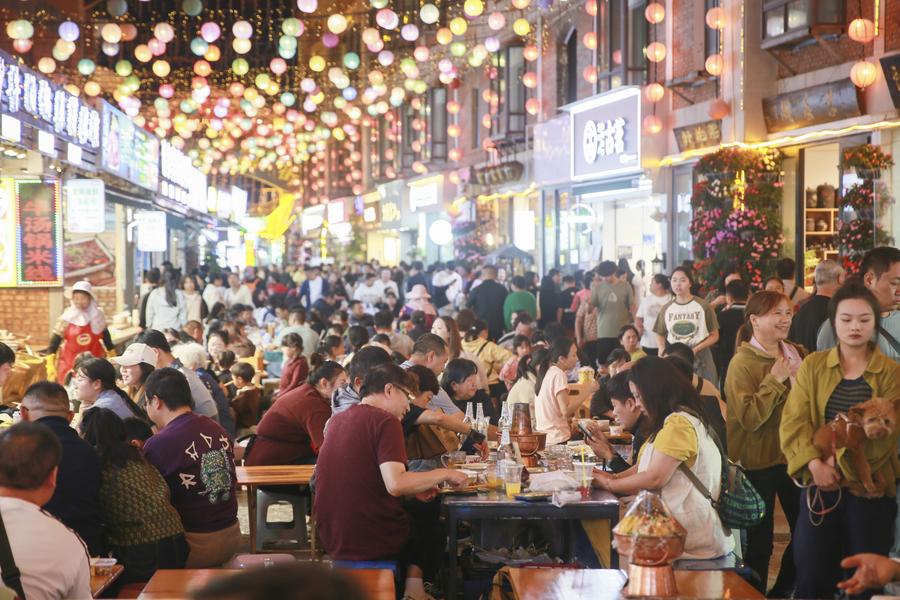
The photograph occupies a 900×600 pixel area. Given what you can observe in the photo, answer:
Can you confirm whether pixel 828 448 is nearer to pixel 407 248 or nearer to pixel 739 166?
pixel 739 166

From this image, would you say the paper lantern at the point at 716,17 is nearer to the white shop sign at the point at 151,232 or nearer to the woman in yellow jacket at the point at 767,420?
the woman in yellow jacket at the point at 767,420

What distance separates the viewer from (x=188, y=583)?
5418mm

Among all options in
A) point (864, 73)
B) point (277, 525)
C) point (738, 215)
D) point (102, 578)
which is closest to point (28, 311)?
point (277, 525)

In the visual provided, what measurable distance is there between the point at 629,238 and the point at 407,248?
23970mm

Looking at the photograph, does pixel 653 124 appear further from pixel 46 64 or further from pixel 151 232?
pixel 46 64

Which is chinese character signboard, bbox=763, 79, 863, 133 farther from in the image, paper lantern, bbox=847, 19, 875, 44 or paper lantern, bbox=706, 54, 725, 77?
paper lantern, bbox=706, 54, 725, 77

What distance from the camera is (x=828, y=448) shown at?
583 centimetres

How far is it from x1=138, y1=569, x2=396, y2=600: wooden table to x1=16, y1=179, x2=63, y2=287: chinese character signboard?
12187mm

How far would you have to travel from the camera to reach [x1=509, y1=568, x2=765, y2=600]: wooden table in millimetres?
4961

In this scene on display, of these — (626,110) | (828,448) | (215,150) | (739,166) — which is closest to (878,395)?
(828,448)

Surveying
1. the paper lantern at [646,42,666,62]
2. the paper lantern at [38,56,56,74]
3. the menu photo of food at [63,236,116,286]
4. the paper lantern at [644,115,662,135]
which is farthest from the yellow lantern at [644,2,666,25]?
the paper lantern at [38,56,56,74]

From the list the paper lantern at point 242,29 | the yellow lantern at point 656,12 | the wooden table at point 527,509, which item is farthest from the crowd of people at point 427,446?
the paper lantern at point 242,29

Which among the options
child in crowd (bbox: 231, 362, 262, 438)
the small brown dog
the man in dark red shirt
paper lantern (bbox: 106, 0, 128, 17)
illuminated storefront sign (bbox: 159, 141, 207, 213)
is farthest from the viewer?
illuminated storefront sign (bbox: 159, 141, 207, 213)

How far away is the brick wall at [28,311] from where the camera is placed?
1788 centimetres
